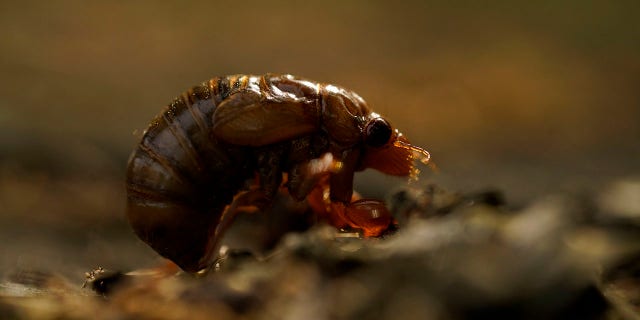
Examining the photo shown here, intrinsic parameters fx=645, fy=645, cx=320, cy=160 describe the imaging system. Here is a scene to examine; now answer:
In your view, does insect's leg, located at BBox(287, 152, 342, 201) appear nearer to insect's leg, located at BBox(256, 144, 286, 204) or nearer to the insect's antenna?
insect's leg, located at BBox(256, 144, 286, 204)

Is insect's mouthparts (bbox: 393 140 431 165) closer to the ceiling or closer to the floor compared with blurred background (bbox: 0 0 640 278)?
closer to the floor

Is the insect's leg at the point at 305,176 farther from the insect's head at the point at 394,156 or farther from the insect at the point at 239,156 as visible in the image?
the insect's head at the point at 394,156

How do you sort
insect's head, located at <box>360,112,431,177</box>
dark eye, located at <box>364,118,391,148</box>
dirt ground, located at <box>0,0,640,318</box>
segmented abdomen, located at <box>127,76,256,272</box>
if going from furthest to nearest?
1. dirt ground, located at <box>0,0,640,318</box>
2. insect's head, located at <box>360,112,431,177</box>
3. dark eye, located at <box>364,118,391,148</box>
4. segmented abdomen, located at <box>127,76,256,272</box>

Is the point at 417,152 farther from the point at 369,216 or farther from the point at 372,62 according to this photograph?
the point at 372,62

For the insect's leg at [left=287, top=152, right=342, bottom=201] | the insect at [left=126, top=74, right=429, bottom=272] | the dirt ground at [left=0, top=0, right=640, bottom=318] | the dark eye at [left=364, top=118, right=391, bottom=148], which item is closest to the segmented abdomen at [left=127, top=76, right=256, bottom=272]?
the insect at [left=126, top=74, right=429, bottom=272]

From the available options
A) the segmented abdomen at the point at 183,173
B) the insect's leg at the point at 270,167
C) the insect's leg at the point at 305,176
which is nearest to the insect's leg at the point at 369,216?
the insect's leg at the point at 305,176

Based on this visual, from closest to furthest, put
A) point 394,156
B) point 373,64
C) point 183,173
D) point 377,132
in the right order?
1. point 183,173
2. point 377,132
3. point 394,156
4. point 373,64

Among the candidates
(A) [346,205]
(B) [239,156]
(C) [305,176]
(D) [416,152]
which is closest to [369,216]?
(A) [346,205]
